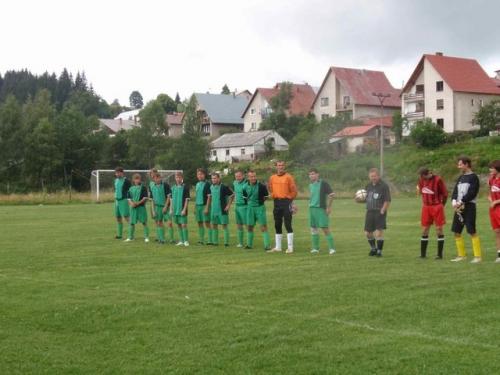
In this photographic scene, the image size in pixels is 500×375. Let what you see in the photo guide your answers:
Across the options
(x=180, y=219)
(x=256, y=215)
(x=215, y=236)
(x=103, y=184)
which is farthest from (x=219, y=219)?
(x=103, y=184)

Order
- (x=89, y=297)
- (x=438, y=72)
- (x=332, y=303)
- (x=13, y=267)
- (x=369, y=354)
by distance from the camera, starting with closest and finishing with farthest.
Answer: (x=369, y=354)
(x=332, y=303)
(x=89, y=297)
(x=13, y=267)
(x=438, y=72)

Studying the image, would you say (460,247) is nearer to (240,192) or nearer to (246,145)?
(240,192)

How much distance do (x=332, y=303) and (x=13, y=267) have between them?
7182 millimetres

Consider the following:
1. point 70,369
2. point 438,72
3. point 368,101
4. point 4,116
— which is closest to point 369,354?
point 70,369

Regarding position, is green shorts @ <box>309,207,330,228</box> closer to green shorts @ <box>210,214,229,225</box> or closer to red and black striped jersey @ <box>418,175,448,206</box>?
red and black striped jersey @ <box>418,175,448,206</box>

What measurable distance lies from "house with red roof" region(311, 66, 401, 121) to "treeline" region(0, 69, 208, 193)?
18.3m

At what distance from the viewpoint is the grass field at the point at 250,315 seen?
260 inches

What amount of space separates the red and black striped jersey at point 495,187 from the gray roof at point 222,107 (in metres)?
95.8

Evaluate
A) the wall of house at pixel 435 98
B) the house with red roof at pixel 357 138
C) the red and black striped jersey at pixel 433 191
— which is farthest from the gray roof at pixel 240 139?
the red and black striped jersey at pixel 433 191

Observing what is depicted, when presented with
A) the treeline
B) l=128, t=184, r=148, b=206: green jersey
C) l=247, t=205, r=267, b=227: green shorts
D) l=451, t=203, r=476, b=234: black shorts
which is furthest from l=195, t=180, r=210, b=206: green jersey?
the treeline

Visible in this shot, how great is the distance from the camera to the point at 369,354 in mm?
6754

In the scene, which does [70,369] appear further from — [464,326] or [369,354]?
[464,326]

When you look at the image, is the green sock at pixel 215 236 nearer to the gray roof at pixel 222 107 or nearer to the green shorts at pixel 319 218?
the green shorts at pixel 319 218

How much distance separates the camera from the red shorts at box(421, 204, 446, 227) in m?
14.1
